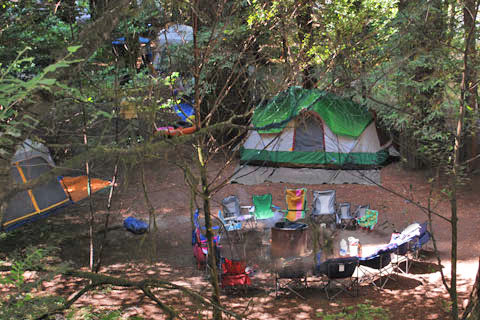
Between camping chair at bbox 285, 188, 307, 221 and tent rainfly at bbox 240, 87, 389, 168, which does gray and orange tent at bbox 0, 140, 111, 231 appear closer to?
camping chair at bbox 285, 188, 307, 221

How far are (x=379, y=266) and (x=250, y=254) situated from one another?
6.91 feet

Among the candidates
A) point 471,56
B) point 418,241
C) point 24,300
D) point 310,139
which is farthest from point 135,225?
point 471,56

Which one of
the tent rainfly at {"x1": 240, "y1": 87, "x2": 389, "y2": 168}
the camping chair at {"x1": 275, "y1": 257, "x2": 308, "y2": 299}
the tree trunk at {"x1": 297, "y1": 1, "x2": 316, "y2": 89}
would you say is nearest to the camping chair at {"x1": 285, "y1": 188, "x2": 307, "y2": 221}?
the camping chair at {"x1": 275, "y1": 257, "x2": 308, "y2": 299}

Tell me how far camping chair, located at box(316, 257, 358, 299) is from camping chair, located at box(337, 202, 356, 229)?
2014 millimetres

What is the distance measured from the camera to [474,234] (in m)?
7.57

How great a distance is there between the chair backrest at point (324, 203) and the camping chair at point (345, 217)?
0.16 meters

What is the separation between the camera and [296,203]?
8.45 metres

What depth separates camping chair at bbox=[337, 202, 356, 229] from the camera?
26.6 feet

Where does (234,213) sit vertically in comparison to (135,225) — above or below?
above

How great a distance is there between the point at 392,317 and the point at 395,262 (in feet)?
4.42

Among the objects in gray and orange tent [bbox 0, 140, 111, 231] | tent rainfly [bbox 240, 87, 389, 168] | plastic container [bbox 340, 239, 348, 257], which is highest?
tent rainfly [bbox 240, 87, 389, 168]

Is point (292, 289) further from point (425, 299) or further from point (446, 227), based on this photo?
point (446, 227)

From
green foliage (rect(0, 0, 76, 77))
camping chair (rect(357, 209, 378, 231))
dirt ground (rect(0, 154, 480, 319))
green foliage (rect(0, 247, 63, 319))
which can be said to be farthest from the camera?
camping chair (rect(357, 209, 378, 231))

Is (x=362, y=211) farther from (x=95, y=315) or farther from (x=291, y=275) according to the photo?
(x=95, y=315)
